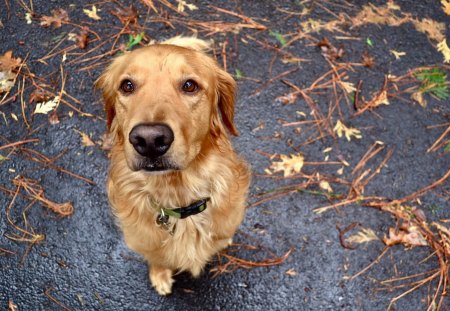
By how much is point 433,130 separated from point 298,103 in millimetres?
1238

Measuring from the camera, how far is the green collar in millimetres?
2748

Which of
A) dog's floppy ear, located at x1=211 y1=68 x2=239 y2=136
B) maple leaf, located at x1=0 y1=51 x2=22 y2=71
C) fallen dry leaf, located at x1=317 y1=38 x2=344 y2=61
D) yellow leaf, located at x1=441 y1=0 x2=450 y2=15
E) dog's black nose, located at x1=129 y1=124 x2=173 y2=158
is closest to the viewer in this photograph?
dog's black nose, located at x1=129 y1=124 x2=173 y2=158

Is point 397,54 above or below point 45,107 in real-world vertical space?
above

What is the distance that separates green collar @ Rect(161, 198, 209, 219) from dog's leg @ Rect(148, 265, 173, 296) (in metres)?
0.80

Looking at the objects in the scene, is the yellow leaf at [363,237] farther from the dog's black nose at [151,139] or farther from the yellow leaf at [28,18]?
the yellow leaf at [28,18]

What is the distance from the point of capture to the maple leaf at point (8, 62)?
4141mm

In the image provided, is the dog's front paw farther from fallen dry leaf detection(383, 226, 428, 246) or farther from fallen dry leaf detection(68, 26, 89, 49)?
fallen dry leaf detection(68, 26, 89, 49)

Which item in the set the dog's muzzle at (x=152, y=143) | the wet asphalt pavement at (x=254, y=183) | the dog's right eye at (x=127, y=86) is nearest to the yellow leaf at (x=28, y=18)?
the wet asphalt pavement at (x=254, y=183)

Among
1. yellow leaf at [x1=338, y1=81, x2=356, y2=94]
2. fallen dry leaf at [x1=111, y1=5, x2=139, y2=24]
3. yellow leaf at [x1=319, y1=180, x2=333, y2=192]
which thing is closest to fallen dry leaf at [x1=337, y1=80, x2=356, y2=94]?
yellow leaf at [x1=338, y1=81, x2=356, y2=94]

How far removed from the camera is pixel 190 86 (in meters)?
2.58

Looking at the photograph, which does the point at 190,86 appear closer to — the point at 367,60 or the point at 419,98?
the point at 367,60

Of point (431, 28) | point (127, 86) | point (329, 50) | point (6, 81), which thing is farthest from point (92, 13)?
point (431, 28)

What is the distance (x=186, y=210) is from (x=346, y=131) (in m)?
1.92

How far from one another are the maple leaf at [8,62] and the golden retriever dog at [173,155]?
1.66 metres
